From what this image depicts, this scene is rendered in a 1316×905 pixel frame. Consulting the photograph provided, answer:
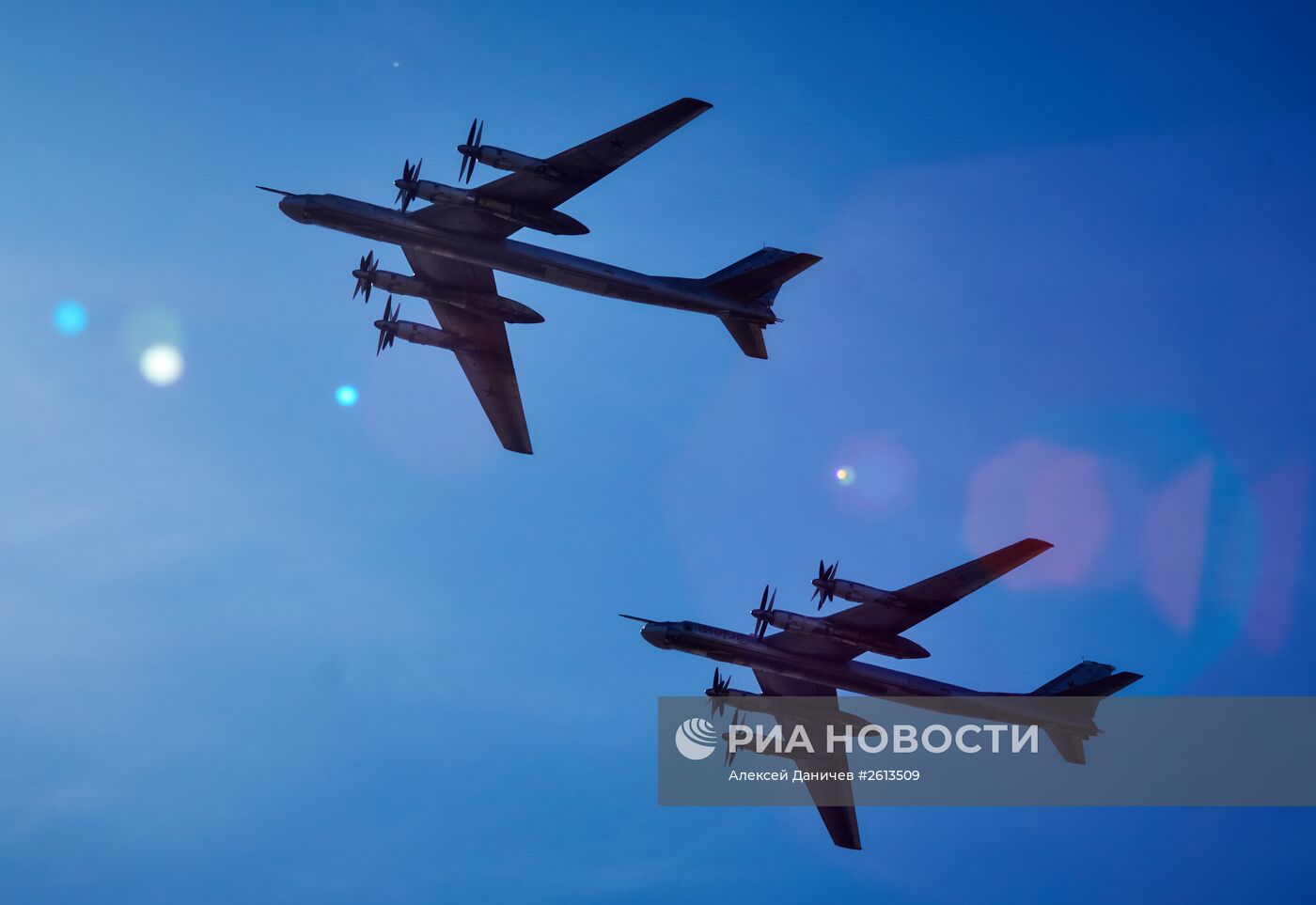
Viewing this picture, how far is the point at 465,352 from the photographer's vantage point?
54500 millimetres

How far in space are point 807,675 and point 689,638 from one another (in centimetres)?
662

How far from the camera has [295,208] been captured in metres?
45.7

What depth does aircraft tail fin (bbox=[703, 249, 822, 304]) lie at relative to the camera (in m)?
49.1

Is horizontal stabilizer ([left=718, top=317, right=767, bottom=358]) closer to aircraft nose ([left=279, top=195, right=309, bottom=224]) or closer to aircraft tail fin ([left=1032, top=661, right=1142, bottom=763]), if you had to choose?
aircraft nose ([left=279, top=195, right=309, bottom=224])

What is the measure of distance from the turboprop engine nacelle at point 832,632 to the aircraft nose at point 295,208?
28584 millimetres

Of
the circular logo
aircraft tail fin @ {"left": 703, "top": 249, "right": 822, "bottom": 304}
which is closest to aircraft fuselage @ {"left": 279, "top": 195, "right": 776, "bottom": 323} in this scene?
aircraft tail fin @ {"left": 703, "top": 249, "right": 822, "bottom": 304}

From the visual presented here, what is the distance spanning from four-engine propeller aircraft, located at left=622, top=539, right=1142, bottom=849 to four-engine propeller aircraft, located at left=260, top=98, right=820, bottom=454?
13.9 meters

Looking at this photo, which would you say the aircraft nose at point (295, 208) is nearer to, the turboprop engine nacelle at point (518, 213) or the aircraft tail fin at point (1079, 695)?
the turboprop engine nacelle at point (518, 213)

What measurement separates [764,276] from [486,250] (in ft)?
42.9

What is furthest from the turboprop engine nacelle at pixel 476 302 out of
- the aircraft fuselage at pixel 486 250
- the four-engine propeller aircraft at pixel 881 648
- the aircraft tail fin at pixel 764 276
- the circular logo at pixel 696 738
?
the circular logo at pixel 696 738

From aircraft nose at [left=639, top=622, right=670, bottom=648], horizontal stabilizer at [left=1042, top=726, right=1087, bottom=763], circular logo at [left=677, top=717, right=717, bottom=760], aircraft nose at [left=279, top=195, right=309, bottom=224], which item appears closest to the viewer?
aircraft nose at [left=279, top=195, right=309, bottom=224]

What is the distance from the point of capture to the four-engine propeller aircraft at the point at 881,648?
168 feet

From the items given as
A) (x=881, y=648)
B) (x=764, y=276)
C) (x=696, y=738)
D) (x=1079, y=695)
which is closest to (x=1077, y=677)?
(x=1079, y=695)

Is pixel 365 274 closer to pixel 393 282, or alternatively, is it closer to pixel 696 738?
pixel 393 282
